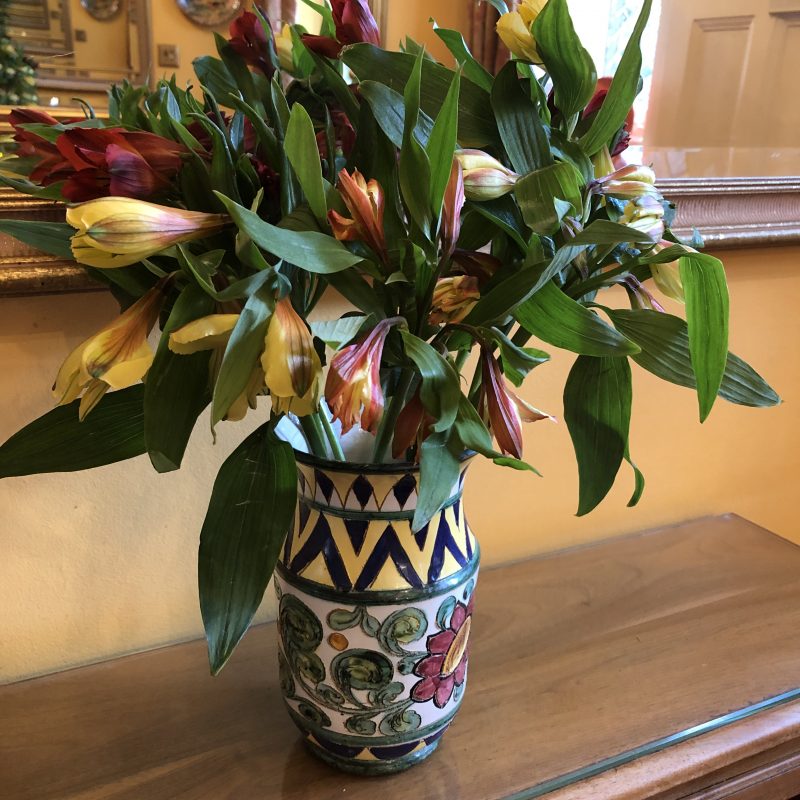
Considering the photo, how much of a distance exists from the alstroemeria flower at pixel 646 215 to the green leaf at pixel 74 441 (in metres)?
0.30

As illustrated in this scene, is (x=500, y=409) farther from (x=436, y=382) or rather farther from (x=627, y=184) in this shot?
(x=627, y=184)

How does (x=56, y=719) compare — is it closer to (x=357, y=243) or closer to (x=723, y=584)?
(x=357, y=243)

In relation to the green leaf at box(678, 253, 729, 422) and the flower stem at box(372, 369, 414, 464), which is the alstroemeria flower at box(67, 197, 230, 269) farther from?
the green leaf at box(678, 253, 729, 422)

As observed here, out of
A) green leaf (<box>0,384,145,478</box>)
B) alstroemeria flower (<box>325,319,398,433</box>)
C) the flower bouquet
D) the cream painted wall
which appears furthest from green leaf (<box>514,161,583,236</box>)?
the cream painted wall

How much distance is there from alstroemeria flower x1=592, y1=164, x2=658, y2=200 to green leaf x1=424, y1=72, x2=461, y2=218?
108mm

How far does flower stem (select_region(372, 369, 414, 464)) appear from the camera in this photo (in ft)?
1.48

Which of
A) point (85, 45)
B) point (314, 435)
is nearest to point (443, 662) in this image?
point (314, 435)

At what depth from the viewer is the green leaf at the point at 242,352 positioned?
33cm

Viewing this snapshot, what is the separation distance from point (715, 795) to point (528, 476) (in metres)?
0.36

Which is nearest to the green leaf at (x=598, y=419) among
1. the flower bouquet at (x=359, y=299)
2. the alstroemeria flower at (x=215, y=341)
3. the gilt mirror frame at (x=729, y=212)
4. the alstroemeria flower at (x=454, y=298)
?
the flower bouquet at (x=359, y=299)

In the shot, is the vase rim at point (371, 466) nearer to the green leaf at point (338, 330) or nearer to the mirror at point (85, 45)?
the green leaf at point (338, 330)

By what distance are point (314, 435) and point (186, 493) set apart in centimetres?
25

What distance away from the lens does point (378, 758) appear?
540 millimetres

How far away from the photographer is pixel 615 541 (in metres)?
0.94
